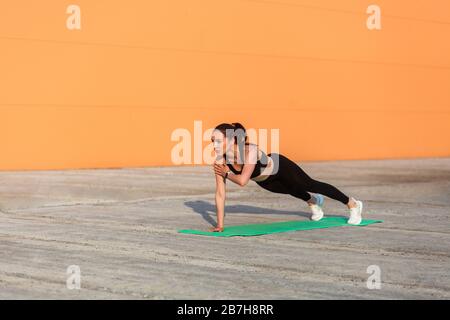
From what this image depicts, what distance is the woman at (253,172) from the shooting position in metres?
9.60

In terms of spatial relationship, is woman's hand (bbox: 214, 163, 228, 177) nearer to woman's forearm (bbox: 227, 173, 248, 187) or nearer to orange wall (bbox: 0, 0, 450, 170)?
woman's forearm (bbox: 227, 173, 248, 187)

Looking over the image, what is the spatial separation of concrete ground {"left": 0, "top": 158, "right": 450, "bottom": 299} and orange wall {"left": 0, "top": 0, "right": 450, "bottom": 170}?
3.66 m

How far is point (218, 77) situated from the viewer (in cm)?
2158

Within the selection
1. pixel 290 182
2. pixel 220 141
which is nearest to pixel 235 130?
pixel 220 141

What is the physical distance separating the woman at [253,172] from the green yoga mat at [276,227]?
0.44 ft

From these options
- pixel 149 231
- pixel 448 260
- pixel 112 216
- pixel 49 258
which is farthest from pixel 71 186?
pixel 448 260

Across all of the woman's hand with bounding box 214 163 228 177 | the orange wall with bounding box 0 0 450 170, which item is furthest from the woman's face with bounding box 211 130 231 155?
the orange wall with bounding box 0 0 450 170

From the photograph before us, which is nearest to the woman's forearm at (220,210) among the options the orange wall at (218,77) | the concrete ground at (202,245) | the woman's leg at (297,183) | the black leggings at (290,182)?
the concrete ground at (202,245)

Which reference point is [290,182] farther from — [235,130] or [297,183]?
[235,130]

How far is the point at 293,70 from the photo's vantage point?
22.9 metres

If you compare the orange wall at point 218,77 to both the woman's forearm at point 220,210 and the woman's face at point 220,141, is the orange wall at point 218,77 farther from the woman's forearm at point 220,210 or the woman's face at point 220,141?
the woman's face at point 220,141

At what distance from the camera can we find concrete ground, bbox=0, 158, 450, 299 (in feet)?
21.5

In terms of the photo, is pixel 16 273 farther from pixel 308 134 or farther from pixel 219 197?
pixel 308 134
